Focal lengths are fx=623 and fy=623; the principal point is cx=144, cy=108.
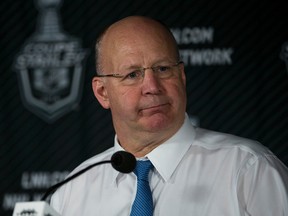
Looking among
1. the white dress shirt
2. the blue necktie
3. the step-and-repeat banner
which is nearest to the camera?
the white dress shirt

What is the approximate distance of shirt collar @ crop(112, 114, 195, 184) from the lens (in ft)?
6.41

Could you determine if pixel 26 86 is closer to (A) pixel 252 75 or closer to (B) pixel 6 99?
(B) pixel 6 99

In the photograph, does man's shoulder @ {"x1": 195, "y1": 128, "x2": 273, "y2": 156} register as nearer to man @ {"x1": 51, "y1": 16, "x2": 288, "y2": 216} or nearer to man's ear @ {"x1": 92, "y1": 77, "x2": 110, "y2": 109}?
man @ {"x1": 51, "y1": 16, "x2": 288, "y2": 216}

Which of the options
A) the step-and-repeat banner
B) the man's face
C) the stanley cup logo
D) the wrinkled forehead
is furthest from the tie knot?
the stanley cup logo

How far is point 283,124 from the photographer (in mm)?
2674

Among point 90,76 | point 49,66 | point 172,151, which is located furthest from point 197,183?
point 49,66

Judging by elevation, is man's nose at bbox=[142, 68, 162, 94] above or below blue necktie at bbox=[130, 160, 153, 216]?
above

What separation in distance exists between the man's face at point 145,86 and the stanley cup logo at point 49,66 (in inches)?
34.7

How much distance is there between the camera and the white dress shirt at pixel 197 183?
68.4 inches

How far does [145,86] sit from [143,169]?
0.87 feet

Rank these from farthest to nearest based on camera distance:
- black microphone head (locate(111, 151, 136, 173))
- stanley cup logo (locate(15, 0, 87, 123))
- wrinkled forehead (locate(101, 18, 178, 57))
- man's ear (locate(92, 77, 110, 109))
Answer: stanley cup logo (locate(15, 0, 87, 123))
man's ear (locate(92, 77, 110, 109))
wrinkled forehead (locate(101, 18, 178, 57))
black microphone head (locate(111, 151, 136, 173))

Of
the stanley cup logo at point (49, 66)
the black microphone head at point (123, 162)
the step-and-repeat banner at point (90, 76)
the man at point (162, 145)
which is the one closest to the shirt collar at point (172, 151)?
the man at point (162, 145)

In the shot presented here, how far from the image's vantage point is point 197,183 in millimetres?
1915

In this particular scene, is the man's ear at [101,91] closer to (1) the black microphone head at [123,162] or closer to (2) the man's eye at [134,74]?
(2) the man's eye at [134,74]
